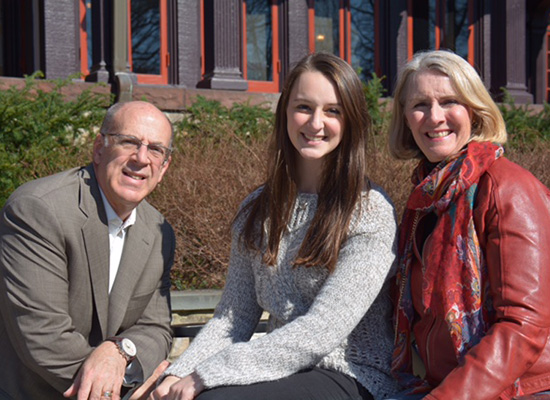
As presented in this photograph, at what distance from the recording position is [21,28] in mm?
11297

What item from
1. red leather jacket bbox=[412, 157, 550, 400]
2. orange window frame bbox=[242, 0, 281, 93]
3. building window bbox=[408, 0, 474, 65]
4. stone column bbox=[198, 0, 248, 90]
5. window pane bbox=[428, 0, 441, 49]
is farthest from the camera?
window pane bbox=[428, 0, 441, 49]

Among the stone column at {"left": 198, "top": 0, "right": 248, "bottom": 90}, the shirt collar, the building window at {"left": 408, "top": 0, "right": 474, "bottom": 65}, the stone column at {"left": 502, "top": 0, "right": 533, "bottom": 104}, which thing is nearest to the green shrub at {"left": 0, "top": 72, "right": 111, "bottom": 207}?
the stone column at {"left": 198, "top": 0, "right": 248, "bottom": 90}

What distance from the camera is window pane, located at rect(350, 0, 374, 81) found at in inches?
505

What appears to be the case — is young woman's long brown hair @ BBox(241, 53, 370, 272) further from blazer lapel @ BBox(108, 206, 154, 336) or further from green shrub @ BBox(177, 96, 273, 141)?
green shrub @ BBox(177, 96, 273, 141)

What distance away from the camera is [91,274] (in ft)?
9.55

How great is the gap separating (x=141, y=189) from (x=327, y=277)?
33.3 inches

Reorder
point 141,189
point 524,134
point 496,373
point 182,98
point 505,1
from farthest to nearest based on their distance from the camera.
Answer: point 505,1, point 524,134, point 182,98, point 141,189, point 496,373

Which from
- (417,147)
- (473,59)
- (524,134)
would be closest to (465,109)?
(417,147)

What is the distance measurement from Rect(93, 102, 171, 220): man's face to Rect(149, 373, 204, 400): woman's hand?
0.77 metres

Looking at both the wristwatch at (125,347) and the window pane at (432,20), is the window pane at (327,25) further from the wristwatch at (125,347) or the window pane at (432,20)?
the wristwatch at (125,347)

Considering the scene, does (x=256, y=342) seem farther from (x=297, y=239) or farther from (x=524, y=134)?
(x=524, y=134)

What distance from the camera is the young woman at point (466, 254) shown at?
→ 7.52 ft

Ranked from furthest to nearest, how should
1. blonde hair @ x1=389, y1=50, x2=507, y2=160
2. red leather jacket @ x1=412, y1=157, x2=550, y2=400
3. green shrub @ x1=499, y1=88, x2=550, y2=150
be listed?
green shrub @ x1=499, y1=88, x2=550, y2=150 → blonde hair @ x1=389, y1=50, x2=507, y2=160 → red leather jacket @ x1=412, y1=157, x2=550, y2=400

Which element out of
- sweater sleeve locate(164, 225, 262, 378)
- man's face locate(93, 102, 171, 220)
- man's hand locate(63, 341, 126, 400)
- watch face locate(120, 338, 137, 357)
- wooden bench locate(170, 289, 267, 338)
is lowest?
wooden bench locate(170, 289, 267, 338)
